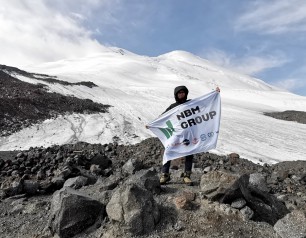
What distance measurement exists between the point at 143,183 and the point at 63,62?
84.8m

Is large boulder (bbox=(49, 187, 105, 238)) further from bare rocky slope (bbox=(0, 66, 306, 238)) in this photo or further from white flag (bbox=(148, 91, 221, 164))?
white flag (bbox=(148, 91, 221, 164))

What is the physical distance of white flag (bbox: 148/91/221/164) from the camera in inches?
332

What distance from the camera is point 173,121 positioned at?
8.48 metres

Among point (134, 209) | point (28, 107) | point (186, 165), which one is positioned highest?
point (186, 165)

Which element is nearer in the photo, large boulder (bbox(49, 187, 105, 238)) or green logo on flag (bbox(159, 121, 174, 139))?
large boulder (bbox(49, 187, 105, 238))

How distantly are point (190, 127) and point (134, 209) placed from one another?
8.24ft

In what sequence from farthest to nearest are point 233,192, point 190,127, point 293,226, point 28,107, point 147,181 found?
point 28,107 < point 190,127 < point 147,181 < point 233,192 < point 293,226

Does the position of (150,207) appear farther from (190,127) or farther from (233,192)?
(190,127)

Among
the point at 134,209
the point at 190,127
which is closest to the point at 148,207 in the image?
the point at 134,209

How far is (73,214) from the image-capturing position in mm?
6879

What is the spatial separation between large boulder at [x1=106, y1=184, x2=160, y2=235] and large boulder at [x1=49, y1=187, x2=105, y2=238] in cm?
32

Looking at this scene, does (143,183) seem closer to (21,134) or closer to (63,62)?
(21,134)

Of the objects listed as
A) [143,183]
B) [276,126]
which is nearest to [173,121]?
[143,183]

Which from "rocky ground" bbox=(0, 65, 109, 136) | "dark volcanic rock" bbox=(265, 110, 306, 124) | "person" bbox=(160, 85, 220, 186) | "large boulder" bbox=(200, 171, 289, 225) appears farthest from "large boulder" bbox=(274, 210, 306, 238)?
"dark volcanic rock" bbox=(265, 110, 306, 124)
